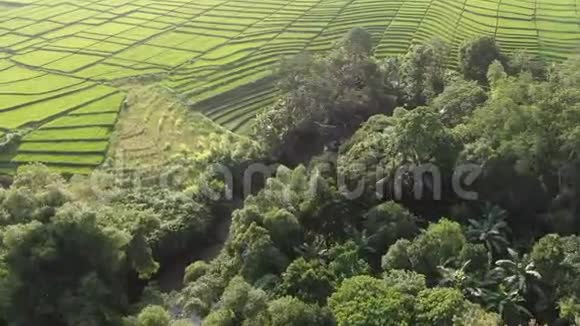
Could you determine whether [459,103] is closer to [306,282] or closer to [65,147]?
[306,282]

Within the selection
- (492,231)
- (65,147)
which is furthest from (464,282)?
(65,147)

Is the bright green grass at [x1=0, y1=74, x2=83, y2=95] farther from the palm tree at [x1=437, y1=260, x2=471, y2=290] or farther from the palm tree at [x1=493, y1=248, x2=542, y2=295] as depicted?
the palm tree at [x1=493, y1=248, x2=542, y2=295]

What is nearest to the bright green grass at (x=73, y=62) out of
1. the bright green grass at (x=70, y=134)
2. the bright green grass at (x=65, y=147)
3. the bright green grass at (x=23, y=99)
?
the bright green grass at (x=23, y=99)

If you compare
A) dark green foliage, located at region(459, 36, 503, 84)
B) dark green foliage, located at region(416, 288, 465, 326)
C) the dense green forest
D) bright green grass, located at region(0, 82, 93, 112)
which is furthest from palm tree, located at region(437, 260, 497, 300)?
bright green grass, located at region(0, 82, 93, 112)

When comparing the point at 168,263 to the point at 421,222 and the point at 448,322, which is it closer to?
the point at 421,222

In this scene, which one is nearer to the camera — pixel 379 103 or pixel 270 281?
pixel 270 281

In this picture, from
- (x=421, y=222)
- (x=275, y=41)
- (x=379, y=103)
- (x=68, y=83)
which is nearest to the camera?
(x=421, y=222)

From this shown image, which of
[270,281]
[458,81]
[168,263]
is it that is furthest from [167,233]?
[458,81]
